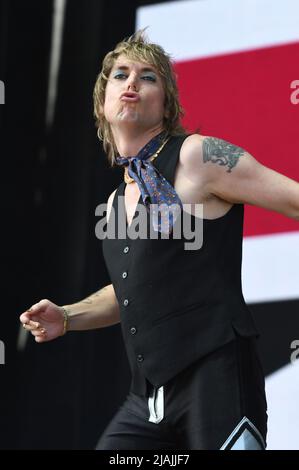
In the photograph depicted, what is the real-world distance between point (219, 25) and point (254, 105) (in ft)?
1.19

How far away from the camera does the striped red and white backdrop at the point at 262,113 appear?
357 centimetres

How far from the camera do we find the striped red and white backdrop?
3.57 metres

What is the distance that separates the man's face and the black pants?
0.68 m

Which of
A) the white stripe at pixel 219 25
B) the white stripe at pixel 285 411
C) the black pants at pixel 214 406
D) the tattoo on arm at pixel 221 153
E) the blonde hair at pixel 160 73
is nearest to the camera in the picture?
the black pants at pixel 214 406

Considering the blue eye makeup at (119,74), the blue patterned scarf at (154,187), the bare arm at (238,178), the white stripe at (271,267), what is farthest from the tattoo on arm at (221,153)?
the white stripe at (271,267)

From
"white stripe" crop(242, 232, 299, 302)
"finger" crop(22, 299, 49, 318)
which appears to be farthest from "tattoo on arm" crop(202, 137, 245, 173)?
"white stripe" crop(242, 232, 299, 302)

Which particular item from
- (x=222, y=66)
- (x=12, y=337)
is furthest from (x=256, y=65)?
(x=12, y=337)

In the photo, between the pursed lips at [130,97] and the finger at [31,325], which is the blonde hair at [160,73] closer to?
the pursed lips at [130,97]

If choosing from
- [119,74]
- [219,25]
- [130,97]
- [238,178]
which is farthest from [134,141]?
[219,25]

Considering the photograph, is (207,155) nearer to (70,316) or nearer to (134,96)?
(134,96)

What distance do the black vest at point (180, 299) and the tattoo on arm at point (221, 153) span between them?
90 millimetres

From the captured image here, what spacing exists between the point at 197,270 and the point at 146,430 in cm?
44

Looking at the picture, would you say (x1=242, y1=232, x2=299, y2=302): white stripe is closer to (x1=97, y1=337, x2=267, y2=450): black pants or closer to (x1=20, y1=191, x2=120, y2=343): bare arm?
(x1=20, y1=191, x2=120, y2=343): bare arm

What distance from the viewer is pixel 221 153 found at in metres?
2.55
